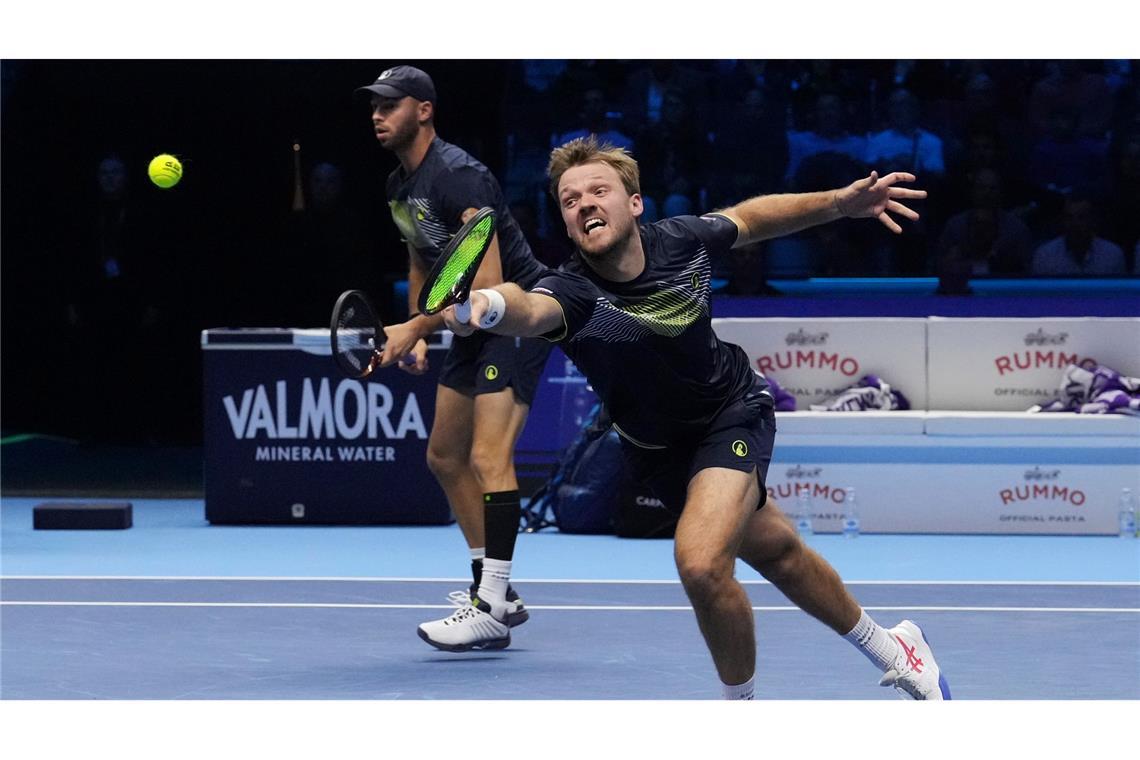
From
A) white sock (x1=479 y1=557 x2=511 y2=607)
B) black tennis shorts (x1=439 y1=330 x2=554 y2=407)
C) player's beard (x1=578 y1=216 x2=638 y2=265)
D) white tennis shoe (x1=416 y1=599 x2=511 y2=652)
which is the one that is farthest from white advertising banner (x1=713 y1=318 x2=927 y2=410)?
player's beard (x1=578 y1=216 x2=638 y2=265)

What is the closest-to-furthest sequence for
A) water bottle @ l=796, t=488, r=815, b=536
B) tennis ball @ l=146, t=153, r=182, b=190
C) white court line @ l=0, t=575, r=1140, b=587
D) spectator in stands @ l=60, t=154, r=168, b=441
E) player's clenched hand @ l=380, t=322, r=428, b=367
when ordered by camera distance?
player's clenched hand @ l=380, t=322, r=428, b=367, white court line @ l=0, t=575, r=1140, b=587, tennis ball @ l=146, t=153, r=182, b=190, water bottle @ l=796, t=488, r=815, b=536, spectator in stands @ l=60, t=154, r=168, b=441

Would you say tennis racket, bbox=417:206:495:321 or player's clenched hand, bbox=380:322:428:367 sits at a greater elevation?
tennis racket, bbox=417:206:495:321

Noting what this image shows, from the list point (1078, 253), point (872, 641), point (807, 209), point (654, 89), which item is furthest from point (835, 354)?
point (872, 641)

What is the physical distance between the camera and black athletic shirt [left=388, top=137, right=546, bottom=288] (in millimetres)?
6367

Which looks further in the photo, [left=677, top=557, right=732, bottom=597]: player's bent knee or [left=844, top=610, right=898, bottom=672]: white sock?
[left=844, top=610, right=898, bottom=672]: white sock

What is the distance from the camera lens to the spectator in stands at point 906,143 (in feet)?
36.0

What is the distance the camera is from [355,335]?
5.54m

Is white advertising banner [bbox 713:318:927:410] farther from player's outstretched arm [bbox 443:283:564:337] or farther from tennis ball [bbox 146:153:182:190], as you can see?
player's outstretched arm [bbox 443:283:564:337]

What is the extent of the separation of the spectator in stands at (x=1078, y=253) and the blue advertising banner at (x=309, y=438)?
12.0ft

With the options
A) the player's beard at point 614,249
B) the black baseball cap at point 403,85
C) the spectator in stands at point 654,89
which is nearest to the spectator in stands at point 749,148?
the spectator in stands at point 654,89

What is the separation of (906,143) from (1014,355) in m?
1.85

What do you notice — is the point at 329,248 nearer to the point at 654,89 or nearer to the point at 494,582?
the point at 654,89

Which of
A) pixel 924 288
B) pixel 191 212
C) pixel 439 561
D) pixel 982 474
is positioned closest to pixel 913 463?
pixel 982 474

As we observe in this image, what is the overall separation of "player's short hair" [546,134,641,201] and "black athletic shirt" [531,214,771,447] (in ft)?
0.49
